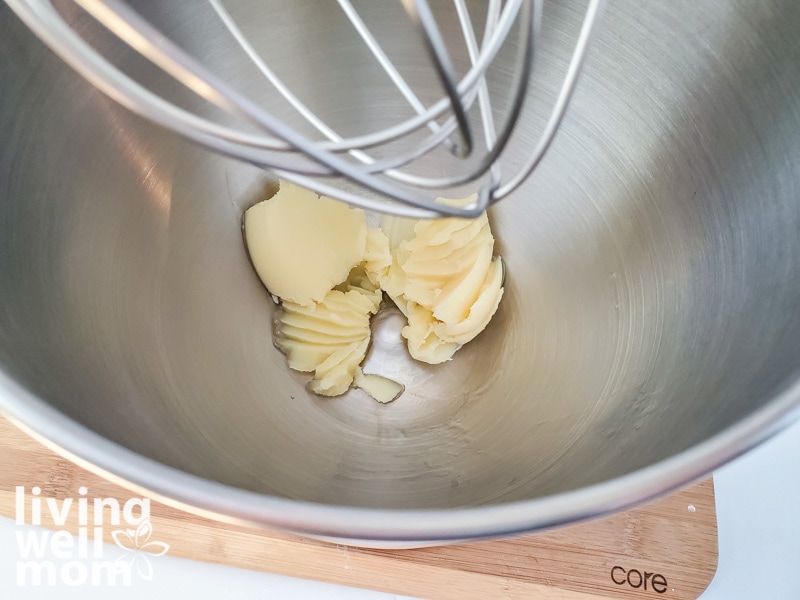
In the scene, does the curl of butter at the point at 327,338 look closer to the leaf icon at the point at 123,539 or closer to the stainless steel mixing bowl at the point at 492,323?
the stainless steel mixing bowl at the point at 492,323

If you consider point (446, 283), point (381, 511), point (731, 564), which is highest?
point (446, 283)

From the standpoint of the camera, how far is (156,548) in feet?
1.61

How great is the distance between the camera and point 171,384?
1.45 feet

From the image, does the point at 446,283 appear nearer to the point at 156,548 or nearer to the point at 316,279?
the point at 316,279

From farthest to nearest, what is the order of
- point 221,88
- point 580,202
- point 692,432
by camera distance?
point 580,202 → point 692,432 → point 221,88

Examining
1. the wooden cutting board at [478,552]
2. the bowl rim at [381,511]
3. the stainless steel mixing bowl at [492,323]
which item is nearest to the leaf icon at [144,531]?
the wooden cutting board at [478,552]

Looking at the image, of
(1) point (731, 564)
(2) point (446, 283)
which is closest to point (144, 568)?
(2) point (446, 283)

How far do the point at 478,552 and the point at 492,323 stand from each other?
22 cm

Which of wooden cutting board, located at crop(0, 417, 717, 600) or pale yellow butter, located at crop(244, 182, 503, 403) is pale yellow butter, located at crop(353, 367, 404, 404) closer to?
pale yellow butter, located at crop(244, 182, 503, 403)

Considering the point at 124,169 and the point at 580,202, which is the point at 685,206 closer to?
the point at 580,202

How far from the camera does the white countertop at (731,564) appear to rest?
1.65ft

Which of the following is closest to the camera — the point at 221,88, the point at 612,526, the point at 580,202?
the point at 221,88

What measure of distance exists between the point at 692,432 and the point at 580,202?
28 centimetres

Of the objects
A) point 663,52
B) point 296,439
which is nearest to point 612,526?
point 296,439
